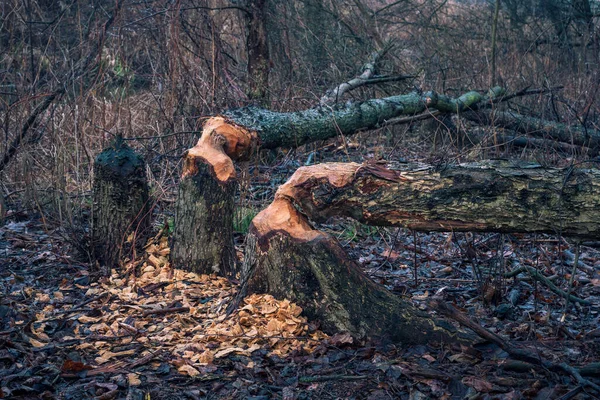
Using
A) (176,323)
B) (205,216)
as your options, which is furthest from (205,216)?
(176,323)

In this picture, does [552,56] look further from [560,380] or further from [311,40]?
[560,380]

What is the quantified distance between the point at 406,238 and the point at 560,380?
2.73 metres

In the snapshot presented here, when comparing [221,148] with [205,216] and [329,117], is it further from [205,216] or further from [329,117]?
[329,117]

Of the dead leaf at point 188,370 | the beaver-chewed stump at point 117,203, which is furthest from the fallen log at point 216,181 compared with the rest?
the dead leaf at point 188,370

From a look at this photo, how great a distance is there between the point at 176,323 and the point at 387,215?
4.31ft

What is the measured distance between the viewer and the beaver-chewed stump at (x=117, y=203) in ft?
13.9

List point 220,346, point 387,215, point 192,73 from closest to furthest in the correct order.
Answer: point 220,346, point 387,215, point 192,73

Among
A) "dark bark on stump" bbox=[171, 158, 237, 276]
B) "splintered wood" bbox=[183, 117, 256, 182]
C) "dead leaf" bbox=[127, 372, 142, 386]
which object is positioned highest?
"splintered wood" bbox=[183, 117, 256, 182]

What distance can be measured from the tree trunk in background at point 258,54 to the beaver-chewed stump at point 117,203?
288cm

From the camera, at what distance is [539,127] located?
280 inches

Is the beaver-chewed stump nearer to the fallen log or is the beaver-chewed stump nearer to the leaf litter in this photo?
the leaf litter

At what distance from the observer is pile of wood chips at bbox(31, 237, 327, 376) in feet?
9.90

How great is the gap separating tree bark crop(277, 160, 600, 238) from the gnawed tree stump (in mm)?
863

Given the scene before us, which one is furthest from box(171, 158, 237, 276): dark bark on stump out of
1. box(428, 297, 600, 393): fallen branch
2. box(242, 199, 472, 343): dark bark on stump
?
box(428, 297, 600, 393): fallen branch
